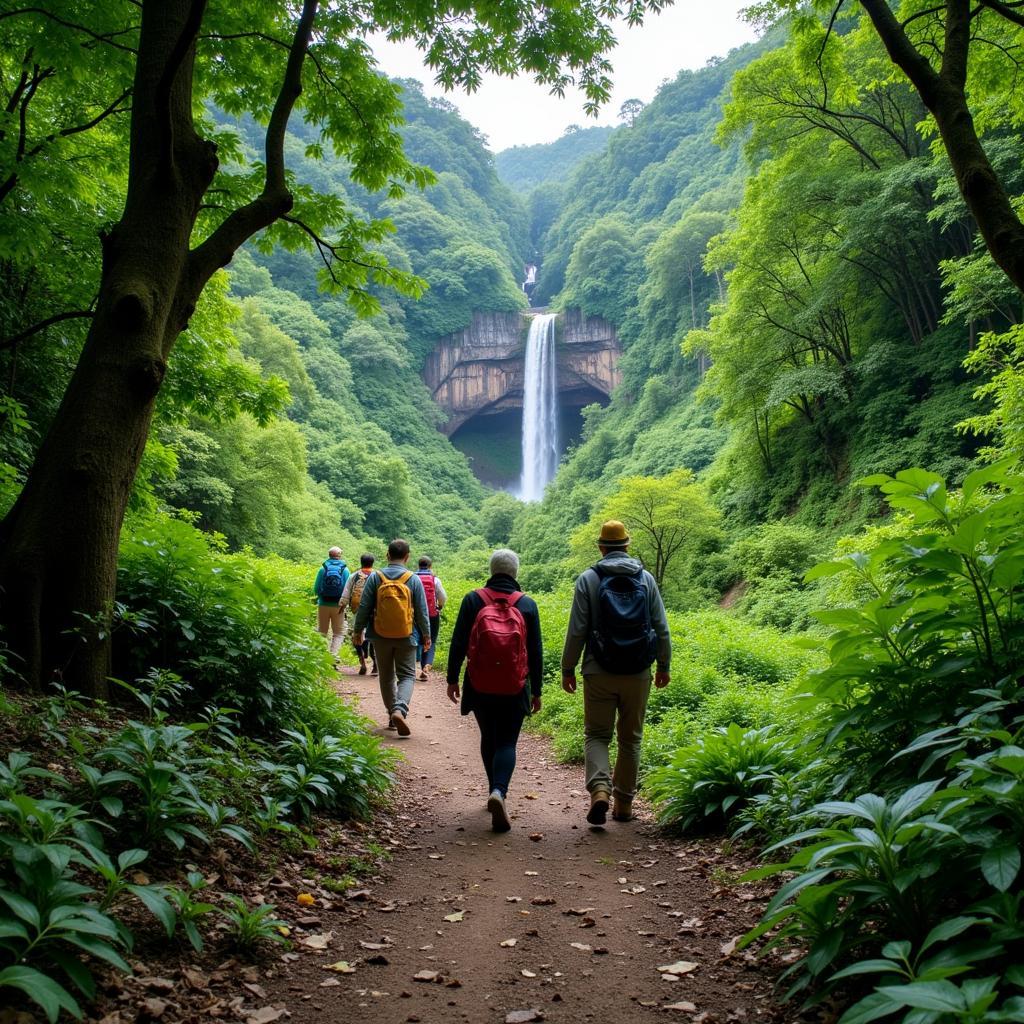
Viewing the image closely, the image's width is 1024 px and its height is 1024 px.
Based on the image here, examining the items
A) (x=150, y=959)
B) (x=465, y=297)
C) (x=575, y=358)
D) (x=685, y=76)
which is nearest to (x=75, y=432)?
(x=150, y=959)

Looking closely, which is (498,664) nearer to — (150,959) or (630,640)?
(630,640)

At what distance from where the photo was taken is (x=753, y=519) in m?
25.4

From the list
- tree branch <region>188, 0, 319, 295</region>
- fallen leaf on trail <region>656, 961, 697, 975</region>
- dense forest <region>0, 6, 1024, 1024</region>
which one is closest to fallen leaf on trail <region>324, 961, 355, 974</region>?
dense forest <region>0, 6, 1024, 1024</region>

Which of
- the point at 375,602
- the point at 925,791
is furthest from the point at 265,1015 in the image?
the point at 375,602

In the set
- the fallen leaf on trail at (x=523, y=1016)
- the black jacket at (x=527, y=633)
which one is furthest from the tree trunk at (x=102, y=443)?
Answer: the fallen leaf on trail at (x=523, y=1016)

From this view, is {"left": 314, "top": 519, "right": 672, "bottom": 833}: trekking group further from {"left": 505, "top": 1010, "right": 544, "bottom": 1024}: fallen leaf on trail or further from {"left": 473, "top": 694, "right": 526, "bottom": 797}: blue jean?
{"left": 505, "top": 1010, "right": 544, "bottom": 1024}: fallen leaf on trail

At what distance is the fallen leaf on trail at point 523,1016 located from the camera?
8.00 ft

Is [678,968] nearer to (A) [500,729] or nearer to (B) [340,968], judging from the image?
(B) [340,968]

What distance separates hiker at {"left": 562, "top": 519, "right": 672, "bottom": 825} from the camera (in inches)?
186

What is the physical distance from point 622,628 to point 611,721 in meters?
0.70

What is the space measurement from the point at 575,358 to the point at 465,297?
13596 millimetres

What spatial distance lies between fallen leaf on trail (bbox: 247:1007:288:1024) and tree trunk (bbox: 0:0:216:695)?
222 centimetres

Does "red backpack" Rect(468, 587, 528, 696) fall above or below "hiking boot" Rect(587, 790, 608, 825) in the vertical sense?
above

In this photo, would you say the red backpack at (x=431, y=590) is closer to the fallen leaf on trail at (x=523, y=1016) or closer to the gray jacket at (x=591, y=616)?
the gray jacket at (x=591, y=616)
